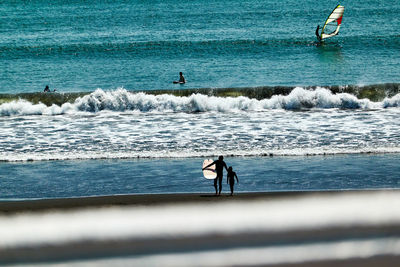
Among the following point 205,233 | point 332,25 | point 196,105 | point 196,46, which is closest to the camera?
point 205,233

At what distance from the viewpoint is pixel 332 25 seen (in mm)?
58188

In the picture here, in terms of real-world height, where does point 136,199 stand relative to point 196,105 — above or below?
below

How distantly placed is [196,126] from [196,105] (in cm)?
558

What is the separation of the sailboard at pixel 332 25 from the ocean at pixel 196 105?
1031 millimetres

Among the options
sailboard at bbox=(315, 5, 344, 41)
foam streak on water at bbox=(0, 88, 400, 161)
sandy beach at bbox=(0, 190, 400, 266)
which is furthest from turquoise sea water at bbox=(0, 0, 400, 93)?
sandy beach at bbox=(0, 190, 400, 266)

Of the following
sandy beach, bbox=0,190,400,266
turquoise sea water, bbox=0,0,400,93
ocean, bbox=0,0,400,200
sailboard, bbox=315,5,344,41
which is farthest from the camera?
sailboard, bbox=315,5,344,41

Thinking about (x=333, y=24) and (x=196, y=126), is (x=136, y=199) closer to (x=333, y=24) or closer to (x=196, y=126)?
(x=196, y=126)

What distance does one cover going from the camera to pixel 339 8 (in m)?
55.9

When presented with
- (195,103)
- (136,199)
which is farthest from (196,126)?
(136,199)

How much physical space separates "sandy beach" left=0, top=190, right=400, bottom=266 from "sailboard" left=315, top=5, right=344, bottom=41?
53130 mm

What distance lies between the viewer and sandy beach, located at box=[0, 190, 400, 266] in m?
4.71

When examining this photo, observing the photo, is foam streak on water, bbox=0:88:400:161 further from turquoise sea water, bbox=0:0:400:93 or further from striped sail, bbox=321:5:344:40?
striped sail, bbox=321:5:344:40

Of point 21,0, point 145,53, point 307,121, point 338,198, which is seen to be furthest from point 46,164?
point 21,0

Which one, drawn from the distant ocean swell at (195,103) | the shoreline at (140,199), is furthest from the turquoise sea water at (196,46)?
the shoreline at (140,199)
